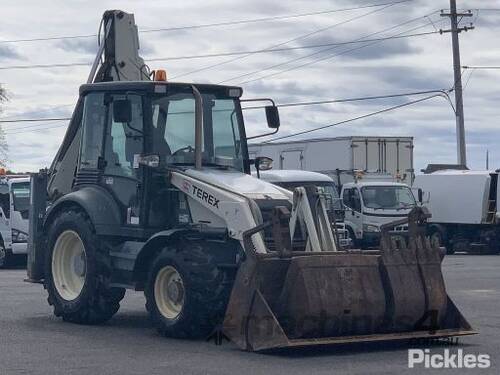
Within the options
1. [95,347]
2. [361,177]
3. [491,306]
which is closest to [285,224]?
[95,347]

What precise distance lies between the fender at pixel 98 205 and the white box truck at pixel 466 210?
23076mm

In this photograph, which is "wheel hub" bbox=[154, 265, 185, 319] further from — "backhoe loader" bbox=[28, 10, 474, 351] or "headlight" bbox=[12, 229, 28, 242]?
"headlight" bbox=[12, 229, 28, 242]

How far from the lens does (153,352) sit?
12.5 m

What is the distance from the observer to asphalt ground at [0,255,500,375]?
11375 millimetres

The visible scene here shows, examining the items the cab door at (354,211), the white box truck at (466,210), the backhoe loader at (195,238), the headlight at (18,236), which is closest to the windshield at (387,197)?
the cab door at (354,211)

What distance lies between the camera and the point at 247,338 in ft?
40.1

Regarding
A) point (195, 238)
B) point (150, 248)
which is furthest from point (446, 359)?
point (150, 248)

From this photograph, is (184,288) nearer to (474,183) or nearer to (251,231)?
(251,231)

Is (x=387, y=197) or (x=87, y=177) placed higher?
(x=87, y=177)

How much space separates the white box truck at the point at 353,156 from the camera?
4006 centimetres

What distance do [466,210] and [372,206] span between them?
4.55 m

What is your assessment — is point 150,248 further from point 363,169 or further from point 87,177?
point 363,169

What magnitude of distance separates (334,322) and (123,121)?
405cm

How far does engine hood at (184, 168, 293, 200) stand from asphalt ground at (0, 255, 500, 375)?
1.84 metres
